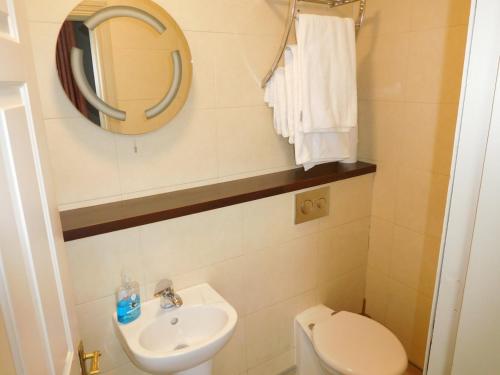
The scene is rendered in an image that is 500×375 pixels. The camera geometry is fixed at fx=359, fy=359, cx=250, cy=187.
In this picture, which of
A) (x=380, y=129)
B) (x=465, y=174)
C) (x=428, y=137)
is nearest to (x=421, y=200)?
(x=428, y=137)

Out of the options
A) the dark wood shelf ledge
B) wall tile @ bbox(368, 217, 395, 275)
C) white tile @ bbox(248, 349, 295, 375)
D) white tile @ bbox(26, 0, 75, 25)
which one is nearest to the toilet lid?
white tile @ bbox(248, 349, 295, 375)

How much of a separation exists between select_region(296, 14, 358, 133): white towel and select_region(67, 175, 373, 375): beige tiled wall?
1.29 ft

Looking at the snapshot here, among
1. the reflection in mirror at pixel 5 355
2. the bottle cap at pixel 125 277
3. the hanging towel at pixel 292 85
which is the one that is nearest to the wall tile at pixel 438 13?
the hanging towel at pixel 292 85

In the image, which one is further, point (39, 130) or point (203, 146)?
point (203, 146)

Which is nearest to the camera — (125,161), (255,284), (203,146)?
(125,161)

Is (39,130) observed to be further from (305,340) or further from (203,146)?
(305,340)

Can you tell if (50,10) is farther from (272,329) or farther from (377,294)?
(377,294)

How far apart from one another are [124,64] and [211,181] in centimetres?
61

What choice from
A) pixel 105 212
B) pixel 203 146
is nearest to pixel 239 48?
pixel 203 146

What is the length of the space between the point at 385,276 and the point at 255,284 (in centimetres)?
88

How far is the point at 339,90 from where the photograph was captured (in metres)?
1.69

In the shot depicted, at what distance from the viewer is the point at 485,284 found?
1.68ft

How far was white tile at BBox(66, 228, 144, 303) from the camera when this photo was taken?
1.27 meters

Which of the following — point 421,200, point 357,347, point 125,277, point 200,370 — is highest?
point 421,200
